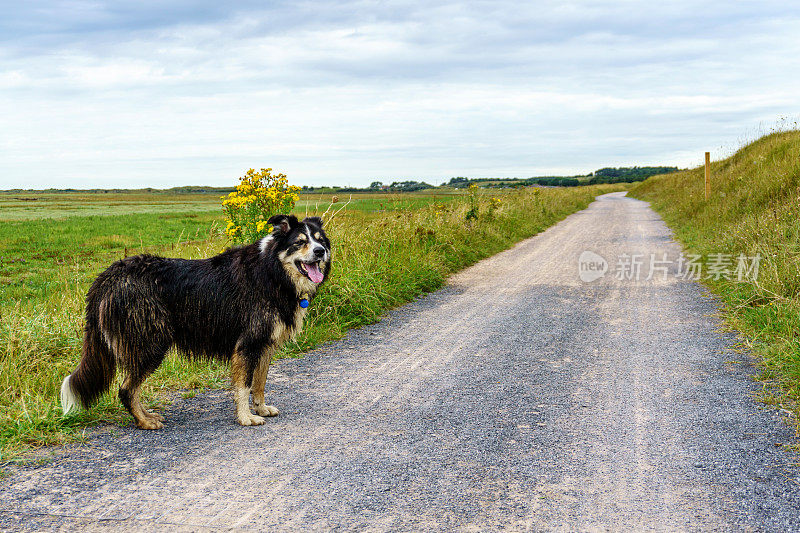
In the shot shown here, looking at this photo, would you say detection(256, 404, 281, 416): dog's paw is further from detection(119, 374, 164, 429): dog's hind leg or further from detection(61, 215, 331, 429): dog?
detection(119, 374, 164, 429): dog's hind leg

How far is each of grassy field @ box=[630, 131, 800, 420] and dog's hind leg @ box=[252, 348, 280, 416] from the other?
4.20m

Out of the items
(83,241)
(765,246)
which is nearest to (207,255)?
(765,246)

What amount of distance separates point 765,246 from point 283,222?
855 cm

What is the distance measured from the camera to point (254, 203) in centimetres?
837

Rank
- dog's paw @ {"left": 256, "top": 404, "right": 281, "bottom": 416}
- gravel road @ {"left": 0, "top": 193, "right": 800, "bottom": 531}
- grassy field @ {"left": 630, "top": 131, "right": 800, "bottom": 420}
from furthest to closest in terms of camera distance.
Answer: grassy field @ {"left": 630, "top": 131, "right": 800, "bottom": 420} → dog's paw @ {"left": 256, "top": 404, "right": 281, "bottom": 416} → gravel road @ {"left": 0, "top": 193, "right": 800, "bottom": 531}

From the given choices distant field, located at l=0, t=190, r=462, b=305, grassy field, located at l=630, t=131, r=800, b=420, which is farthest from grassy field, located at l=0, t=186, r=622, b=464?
grassy field, located at l=630, t=131, r=800, b=420

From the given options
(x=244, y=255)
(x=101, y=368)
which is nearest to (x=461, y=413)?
(x=244, y=255)

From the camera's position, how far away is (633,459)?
3.75 meters

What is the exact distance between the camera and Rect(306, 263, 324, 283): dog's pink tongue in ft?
14.9

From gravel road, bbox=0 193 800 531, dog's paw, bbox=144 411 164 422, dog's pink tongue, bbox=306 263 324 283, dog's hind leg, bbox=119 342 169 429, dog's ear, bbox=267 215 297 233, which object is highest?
dog's ear, bbox=267 215 297 233

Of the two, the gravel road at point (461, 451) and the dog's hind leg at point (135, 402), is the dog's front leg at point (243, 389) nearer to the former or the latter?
the gravel road at point (461, 451)

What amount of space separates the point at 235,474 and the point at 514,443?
1908mm

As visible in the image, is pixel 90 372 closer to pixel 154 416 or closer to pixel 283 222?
pixel 154 416

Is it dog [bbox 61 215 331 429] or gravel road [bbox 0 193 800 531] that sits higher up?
dog [bbox 61 215 331 429]
